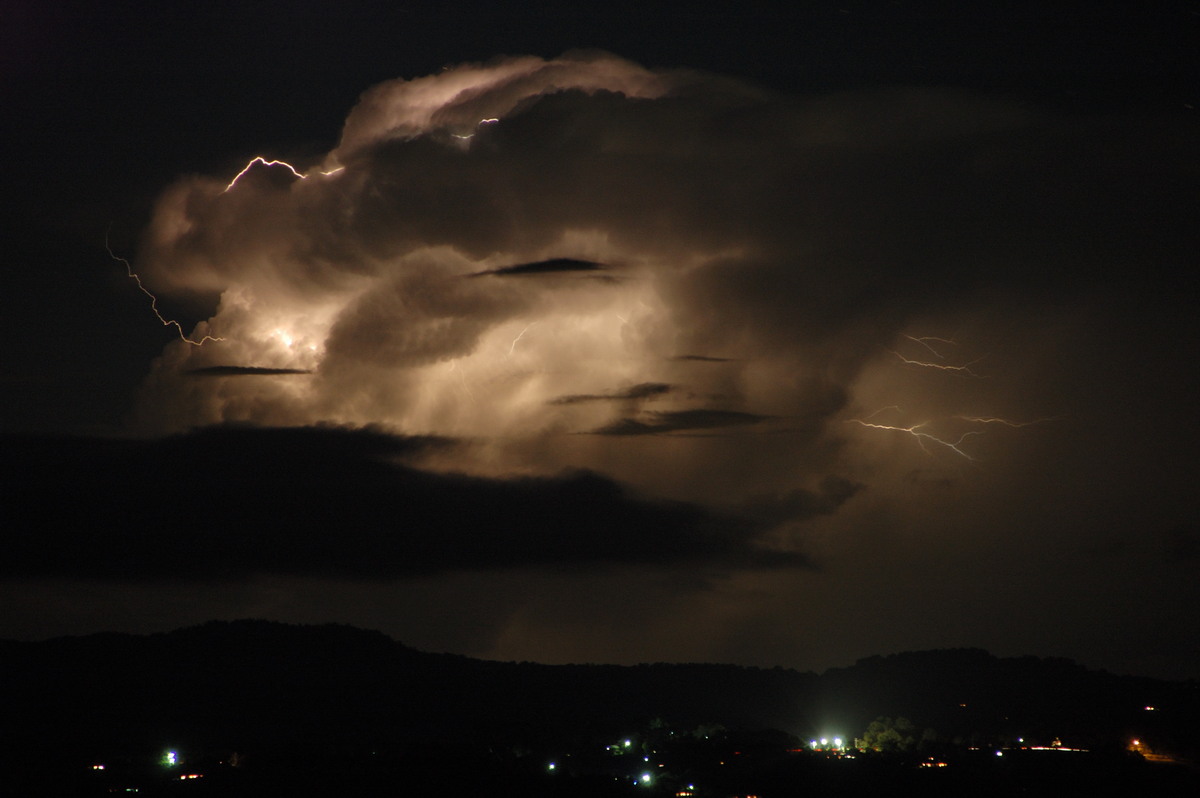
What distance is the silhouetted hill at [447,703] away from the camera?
10388cm

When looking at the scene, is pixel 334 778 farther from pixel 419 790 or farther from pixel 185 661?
pixel 185 661

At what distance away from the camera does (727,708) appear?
577 feet

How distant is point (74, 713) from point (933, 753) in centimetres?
7581

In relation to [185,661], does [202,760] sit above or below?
below

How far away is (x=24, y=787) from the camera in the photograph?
211 feet

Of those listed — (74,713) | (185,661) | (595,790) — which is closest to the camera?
Result: (595,790)

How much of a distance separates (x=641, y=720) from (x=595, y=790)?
8506 cm

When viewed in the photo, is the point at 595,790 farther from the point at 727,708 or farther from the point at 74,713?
the point at 727,708

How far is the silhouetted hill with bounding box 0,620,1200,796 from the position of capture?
104m

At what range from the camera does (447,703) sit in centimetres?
15488

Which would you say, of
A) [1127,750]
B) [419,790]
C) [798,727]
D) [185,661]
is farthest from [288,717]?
[1127,750]

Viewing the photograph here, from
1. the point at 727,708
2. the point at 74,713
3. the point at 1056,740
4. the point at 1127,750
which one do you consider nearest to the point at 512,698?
the point at 727,708

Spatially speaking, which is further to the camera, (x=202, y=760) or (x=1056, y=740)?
(x=1056, y=740)

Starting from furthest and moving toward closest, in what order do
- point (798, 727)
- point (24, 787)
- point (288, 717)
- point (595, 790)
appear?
1. point (798, 727)
2. point (288, 717)
3. point (595, 790)
4. point (24, 787)
